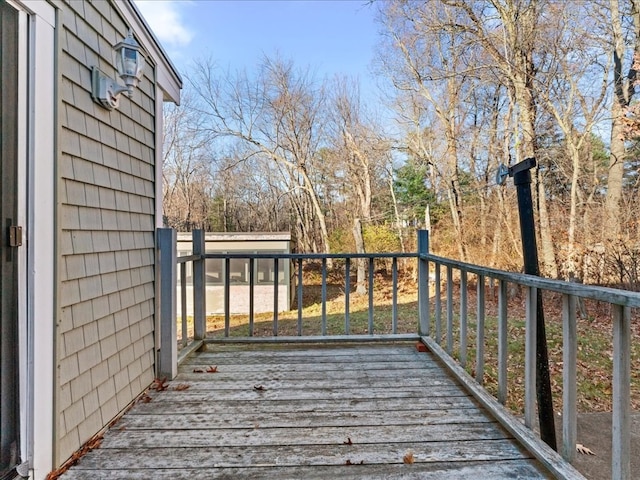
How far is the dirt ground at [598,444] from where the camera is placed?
334 centimetres

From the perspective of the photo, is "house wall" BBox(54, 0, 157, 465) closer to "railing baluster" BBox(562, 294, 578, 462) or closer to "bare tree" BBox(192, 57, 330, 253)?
"railing baluster" BBox(562, 294, 578, 462)

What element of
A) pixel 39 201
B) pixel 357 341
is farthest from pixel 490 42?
pixel 39 201

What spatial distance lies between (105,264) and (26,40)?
108 cm

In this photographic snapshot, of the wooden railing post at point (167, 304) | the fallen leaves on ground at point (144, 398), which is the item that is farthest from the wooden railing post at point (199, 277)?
the fallen leaves on ground at point (144, 398)

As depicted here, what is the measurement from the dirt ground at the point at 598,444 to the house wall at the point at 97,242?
3524 mm

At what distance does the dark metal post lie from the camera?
229 cm

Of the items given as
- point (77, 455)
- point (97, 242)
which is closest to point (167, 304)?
point (97, 242)

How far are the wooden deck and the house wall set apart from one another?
0.22 m

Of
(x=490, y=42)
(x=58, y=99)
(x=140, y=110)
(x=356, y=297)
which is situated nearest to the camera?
(x=58, y=99)

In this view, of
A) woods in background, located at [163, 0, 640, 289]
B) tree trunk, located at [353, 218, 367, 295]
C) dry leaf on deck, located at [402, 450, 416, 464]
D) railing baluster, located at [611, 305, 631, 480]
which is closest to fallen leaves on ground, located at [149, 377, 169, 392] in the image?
dry leaf on deck, located at [402, 450, 416, 464]

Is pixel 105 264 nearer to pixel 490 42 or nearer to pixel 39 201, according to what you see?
pixel 39 201

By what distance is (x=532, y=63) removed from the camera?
8.01 metres

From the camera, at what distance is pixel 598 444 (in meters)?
3.68

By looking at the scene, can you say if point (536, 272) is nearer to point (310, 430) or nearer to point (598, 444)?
point (310, 430)
